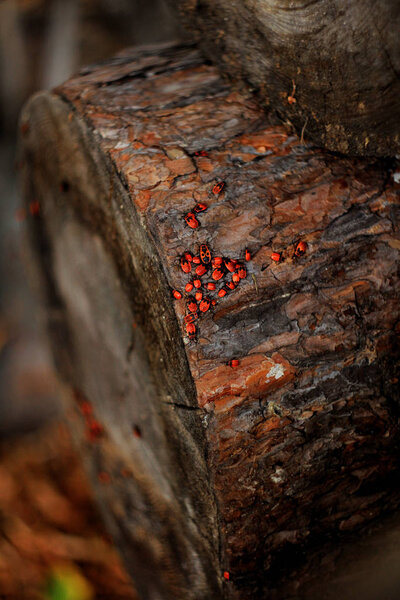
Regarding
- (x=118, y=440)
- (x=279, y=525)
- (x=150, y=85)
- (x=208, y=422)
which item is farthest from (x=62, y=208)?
(x=279, y=525)

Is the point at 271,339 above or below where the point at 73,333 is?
above

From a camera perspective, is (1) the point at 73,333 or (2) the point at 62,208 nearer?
(2) the point at 62,208

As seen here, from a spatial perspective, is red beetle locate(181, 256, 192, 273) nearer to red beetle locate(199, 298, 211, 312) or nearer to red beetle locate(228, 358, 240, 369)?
red beetle locate(199, 298, 211, 312)

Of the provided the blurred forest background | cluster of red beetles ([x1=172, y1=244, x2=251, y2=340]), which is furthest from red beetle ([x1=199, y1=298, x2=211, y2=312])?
the blurred forest background

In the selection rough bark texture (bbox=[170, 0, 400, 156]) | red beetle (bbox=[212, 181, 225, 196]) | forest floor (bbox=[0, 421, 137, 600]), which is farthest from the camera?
forest floor (bbox=[0, 421, 137, 600])

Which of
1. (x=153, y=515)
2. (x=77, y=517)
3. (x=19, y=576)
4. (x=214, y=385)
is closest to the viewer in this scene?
(x=214, y=385)

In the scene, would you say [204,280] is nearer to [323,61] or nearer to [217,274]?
[217,274]

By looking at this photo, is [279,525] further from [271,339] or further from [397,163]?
[397,163]

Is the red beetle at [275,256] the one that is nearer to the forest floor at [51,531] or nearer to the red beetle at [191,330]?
the red beetle at [191,330]
